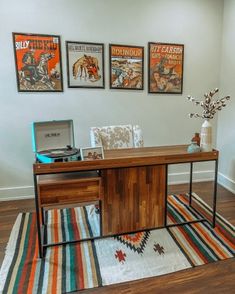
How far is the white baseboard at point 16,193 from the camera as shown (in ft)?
10.4

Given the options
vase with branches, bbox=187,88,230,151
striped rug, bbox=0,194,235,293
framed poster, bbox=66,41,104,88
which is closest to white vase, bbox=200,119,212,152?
vase with branches, bbox=187,88,230,151

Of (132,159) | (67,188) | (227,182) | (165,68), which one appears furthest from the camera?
(227,182)

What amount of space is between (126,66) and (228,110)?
1532mm

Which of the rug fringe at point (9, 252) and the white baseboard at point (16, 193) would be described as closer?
the rug fringe at point (9, 252)

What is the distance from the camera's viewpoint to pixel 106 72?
3.18m

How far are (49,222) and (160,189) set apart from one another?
1212 millimetres

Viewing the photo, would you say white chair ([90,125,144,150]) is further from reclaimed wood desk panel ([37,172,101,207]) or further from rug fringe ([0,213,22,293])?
rug fringe ([0,213,22,293])

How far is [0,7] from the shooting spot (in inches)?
A: 109

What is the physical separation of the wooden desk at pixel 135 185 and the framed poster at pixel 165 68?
1.26 metres

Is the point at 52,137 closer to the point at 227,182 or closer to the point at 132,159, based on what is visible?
the point at 132,159

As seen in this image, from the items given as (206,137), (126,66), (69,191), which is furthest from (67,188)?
(126,66)

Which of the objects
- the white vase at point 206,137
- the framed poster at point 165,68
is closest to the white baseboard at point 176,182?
the framed poster at point 165,68

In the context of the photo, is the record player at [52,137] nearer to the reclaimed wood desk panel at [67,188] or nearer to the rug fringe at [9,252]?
the reclaimed wood desk panel at [67,188]

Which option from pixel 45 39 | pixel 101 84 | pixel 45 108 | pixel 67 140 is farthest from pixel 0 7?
pixel 67 140
